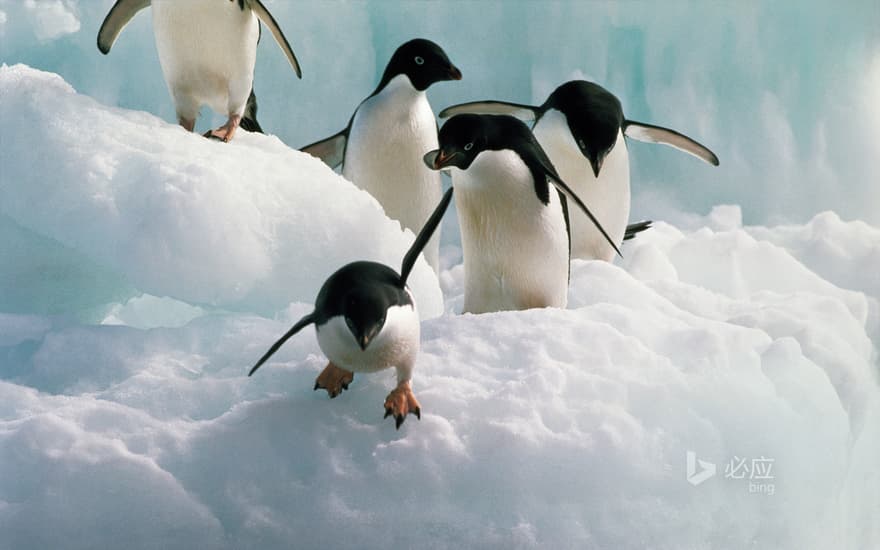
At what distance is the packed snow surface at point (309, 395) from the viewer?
1.18 metres

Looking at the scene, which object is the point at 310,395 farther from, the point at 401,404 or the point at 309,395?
the point at 401,404

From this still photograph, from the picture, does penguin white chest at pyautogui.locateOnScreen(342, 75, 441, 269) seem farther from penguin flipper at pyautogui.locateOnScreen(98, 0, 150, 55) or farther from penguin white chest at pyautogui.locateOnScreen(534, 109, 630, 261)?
penguin flipper at pyautogui.locateOnScreen(98, 0, 150, 55)

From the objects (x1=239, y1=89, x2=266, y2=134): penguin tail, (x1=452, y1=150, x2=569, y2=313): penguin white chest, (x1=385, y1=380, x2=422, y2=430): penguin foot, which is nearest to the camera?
(x1=385, y1=380, x2=422, y2=430): penguin foot

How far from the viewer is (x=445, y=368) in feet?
4.45

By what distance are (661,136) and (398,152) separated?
2.44 feet

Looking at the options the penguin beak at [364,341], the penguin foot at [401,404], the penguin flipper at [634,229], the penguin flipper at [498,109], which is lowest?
the penguin flipper at [634,229]

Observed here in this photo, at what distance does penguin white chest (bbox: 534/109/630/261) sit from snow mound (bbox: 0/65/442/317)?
0.55 m

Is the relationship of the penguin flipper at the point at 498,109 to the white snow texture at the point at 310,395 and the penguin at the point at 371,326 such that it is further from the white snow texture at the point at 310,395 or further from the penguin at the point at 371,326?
the penguin at the point at 371,326

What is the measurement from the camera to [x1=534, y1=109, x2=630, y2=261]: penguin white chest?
7.17ft

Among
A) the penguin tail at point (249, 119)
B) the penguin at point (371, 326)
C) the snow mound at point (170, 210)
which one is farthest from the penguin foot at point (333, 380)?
the penguin tail at point (249, 119)

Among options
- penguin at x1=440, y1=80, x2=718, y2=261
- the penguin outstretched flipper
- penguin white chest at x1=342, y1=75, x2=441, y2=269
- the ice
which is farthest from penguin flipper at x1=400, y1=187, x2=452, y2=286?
the ice

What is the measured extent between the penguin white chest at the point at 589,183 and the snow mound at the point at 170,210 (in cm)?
55

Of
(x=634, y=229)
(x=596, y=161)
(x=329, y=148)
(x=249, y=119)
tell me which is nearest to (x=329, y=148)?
(x=329, y=148)

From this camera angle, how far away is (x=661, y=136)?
2471 mm
